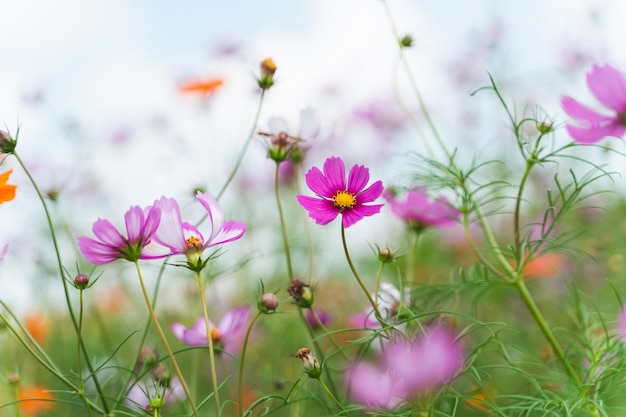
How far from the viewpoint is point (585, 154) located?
1480 mm

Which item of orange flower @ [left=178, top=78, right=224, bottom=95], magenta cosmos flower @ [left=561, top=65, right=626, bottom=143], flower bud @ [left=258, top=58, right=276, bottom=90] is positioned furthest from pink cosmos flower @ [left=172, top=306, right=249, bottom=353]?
orange flower @ [left=178, top=78, right=224, bottom=95]

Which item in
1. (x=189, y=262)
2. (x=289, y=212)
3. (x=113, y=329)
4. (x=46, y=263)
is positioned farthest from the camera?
(x=289, y=212)

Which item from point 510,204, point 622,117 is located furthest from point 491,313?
point 622,117

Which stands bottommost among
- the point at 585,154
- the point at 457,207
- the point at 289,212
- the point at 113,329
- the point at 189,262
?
the point at 189,262

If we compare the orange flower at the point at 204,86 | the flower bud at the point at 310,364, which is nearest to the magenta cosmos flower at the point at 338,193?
the flower bud at the point at 310,364

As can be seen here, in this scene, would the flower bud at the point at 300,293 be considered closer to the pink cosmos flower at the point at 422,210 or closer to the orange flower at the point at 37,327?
the pink cosmos flower at the point at 422,210

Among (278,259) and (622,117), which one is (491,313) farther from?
(622,117)

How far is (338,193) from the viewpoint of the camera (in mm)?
578

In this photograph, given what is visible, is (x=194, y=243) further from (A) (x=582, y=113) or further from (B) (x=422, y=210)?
(A) (x=582, y=113)

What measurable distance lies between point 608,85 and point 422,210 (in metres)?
0.21

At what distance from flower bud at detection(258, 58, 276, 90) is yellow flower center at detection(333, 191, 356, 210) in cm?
16

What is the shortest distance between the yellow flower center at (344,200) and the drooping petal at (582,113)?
26 cm

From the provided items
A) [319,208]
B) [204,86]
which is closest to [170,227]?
[319,208]

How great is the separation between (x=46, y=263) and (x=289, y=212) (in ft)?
2.18
